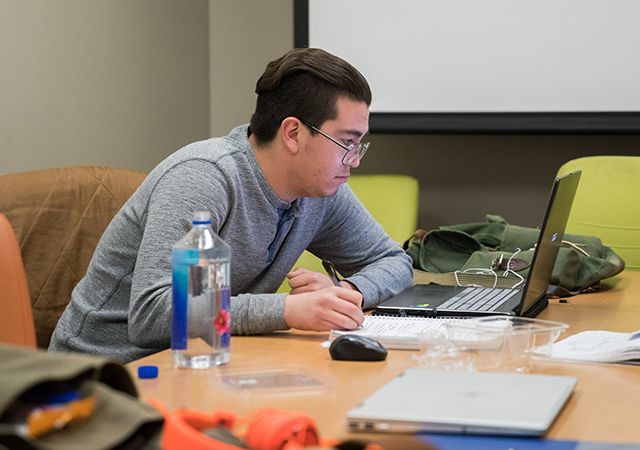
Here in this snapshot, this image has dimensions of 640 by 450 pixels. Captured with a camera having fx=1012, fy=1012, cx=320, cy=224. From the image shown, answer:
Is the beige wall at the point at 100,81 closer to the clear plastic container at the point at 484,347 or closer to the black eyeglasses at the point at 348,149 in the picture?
the black eyeglasses at the point at 348,149

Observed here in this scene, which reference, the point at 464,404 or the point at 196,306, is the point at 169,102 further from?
the point at 464,404

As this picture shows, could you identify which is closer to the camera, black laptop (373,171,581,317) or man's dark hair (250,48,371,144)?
black laptop (373,171,581,317)

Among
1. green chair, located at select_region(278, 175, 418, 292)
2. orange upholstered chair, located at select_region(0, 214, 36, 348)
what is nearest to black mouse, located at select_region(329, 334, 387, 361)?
orange upholstered chair, located at select_region(0, 214, 36, 348)

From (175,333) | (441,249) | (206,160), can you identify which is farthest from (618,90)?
(175,333)

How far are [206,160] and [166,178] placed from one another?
0.09 meters

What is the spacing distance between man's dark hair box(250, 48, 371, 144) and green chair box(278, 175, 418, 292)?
153 cm

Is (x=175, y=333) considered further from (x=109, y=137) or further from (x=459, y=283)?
(x=109, y=137)

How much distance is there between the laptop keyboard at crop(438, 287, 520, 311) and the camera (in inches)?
76.3

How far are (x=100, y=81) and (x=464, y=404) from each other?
2452 mm

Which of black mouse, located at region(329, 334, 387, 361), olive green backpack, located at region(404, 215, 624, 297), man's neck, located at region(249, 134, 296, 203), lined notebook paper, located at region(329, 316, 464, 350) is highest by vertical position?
man's neck, located at region(249, 134, 296, 203)

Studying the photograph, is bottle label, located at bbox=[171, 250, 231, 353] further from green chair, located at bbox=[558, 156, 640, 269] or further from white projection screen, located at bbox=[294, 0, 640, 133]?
white projection screen, located at bbox=[294, 0, 640, 133]

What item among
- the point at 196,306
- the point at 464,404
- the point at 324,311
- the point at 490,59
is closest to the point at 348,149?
the point at 324,311

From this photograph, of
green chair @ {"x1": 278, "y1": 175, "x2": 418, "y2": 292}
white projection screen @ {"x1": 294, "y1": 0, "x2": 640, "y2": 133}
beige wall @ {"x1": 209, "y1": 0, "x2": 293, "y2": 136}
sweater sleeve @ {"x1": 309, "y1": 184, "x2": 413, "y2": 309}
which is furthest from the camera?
beige wall @ {"x1": 209, "y1": 0, "x2": 293, "y2": 136}

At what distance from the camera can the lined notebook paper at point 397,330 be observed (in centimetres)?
164
